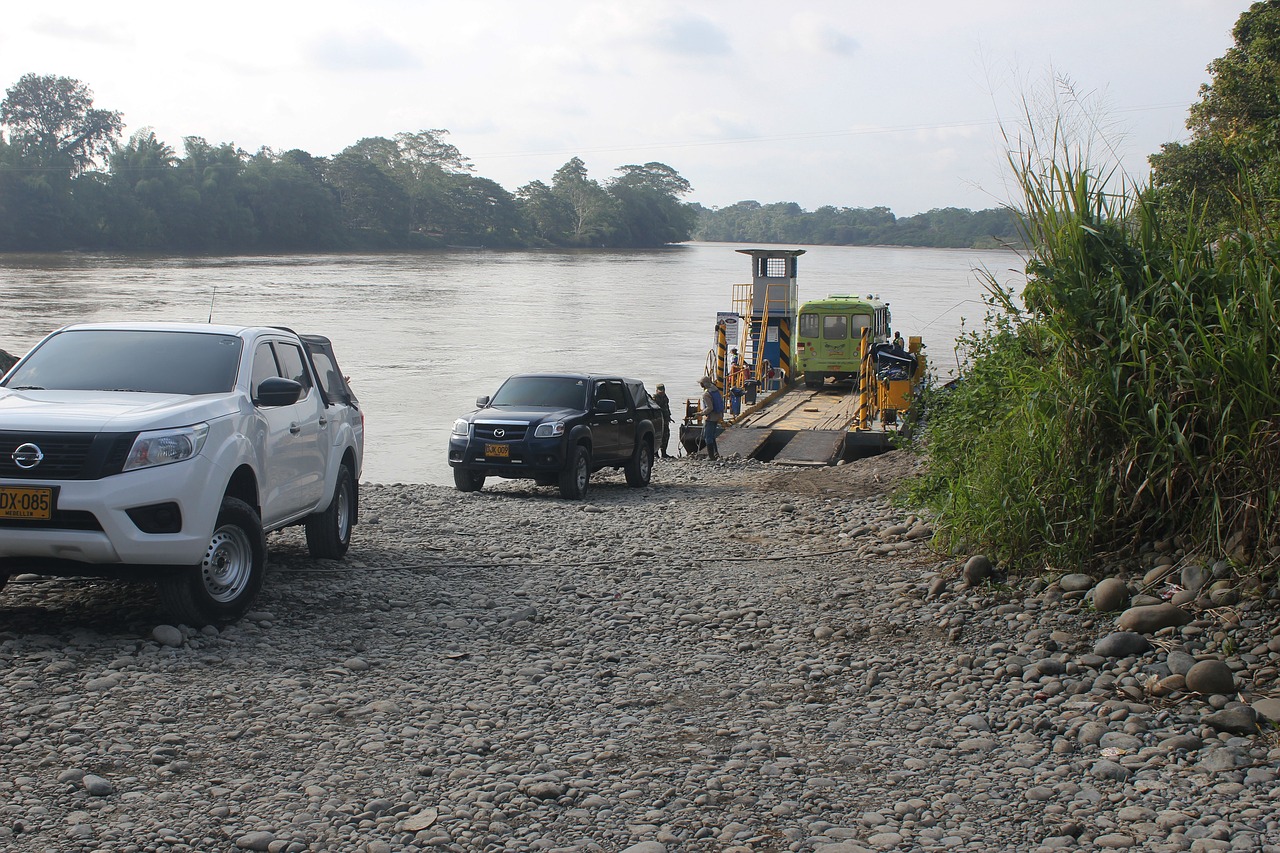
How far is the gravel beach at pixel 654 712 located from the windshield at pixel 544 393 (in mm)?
6851

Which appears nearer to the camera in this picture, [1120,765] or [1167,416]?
A: [1120,765]

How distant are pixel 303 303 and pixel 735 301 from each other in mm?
33574

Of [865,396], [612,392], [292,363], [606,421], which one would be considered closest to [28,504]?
[292,363]

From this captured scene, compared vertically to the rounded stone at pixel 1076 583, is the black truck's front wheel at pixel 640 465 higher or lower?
lower

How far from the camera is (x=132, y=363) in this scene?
24.3 ft

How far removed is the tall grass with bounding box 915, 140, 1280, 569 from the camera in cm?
655

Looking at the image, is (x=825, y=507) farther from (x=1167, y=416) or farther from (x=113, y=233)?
(x=113, y=233)

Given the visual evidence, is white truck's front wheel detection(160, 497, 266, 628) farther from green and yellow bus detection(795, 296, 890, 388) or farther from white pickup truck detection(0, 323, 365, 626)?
green and yellow bus detection(795, 296, 890, 388)

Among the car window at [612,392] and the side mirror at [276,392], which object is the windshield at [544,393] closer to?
the car window at [612,392]

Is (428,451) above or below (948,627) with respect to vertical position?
below

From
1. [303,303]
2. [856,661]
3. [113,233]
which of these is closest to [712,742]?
[856,661]

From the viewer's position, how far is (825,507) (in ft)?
43.3

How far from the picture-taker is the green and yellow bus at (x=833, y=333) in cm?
3158

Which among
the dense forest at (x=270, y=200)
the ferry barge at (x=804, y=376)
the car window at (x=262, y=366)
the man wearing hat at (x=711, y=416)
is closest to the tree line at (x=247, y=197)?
the dense forest at (x=270, y=200)
